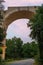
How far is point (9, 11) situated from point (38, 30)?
17896mm

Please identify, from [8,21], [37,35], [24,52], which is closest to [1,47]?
[8,21]

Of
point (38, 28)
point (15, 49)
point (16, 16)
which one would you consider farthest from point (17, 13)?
point (15, 49)

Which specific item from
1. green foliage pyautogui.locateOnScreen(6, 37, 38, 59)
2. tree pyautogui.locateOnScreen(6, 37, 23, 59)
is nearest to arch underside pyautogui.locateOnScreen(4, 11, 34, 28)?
tree pyautogui.locateOnScreen(6, 37, 23, 59)

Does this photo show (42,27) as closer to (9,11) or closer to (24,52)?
(9,11)

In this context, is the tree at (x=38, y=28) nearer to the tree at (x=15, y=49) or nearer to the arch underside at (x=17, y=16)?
the arch underside at (x=17, y=16)

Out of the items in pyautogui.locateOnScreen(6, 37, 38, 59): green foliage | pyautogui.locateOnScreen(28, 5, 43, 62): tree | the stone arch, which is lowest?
pyautogui.locateOnScreen(6, 37, 38, 59): green foliage

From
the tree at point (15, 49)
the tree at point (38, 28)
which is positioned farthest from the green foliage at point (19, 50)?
the tree at point (38, 28)

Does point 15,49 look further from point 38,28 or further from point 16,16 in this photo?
point 38,28

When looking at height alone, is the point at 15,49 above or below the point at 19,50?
above

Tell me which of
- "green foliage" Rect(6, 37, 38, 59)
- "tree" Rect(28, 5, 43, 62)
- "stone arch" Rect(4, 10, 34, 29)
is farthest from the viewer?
"green foliage" Rect(6, 37, 38, 59)

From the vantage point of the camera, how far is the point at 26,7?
49062mm

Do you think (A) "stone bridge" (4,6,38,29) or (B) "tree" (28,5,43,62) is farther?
(A) "stone bridge" (4,6,38,29)

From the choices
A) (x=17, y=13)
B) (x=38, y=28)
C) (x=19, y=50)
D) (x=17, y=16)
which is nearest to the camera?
(x=38, y=28)

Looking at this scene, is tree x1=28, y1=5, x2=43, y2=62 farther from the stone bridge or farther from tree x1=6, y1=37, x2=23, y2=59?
tree x1=6, y1=37, x2=23, y2=59
